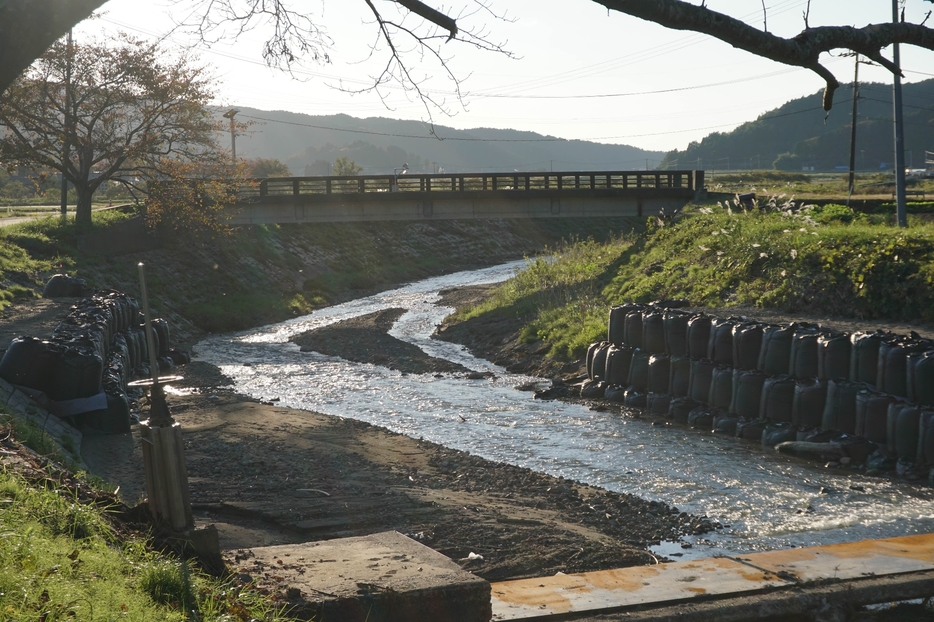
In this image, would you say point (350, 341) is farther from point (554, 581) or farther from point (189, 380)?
point (554, 581)

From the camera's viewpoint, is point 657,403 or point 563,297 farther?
point 563,297

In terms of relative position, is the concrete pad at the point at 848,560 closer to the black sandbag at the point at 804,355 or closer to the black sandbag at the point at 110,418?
the black sandbag at the point at 804,355

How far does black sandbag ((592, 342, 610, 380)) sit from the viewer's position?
1949cm

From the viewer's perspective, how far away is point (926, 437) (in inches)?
467

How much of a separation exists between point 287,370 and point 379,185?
2125 centimetres

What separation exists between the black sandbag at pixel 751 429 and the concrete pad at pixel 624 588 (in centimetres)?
894

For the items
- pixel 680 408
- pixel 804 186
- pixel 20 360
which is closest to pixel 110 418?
pixel 20 360

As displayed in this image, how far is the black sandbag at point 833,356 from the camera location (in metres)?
13.6

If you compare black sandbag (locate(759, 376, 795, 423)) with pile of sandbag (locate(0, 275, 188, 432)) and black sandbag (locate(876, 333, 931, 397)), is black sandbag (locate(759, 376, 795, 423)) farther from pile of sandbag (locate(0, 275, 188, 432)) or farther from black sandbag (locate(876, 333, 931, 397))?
pile of sandbag (locate(0, 275, 188, 432))

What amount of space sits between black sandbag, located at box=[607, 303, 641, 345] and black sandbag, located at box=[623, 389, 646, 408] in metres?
1.83

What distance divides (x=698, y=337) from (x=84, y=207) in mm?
29097

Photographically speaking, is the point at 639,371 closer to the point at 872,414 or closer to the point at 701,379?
the point at 701,379

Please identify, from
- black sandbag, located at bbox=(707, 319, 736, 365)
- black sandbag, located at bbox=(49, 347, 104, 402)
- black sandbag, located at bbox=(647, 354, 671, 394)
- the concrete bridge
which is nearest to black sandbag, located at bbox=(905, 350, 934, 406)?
black sandbag, located at bbox=(707, 319, 736, 365)

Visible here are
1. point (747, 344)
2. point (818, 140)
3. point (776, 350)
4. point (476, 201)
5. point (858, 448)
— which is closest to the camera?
point (858, 448)
